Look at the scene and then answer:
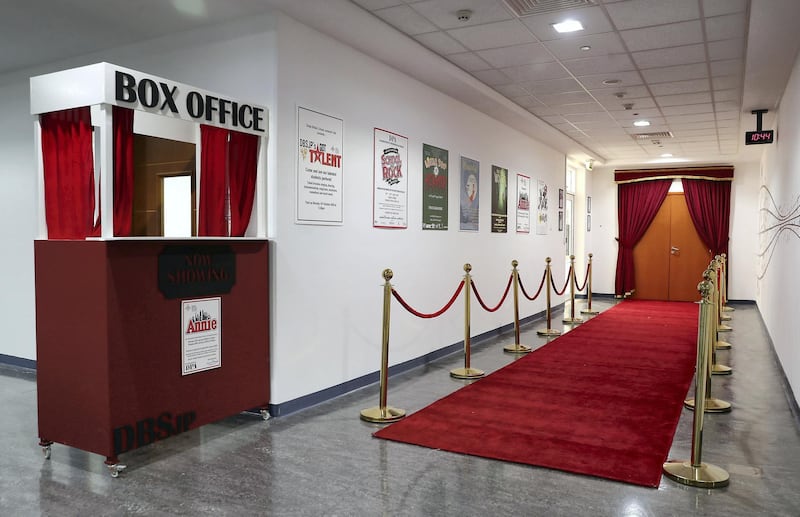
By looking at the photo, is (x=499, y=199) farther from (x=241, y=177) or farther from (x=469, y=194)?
(x=241, y=177)

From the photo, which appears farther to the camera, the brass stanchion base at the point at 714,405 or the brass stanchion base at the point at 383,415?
the brass stanchion base at the point at 714,405

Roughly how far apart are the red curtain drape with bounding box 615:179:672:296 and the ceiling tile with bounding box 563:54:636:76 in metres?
8.43

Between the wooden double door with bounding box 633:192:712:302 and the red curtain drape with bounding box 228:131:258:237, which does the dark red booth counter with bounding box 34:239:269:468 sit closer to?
the red curtain drape with bounding box 228:131:258:237

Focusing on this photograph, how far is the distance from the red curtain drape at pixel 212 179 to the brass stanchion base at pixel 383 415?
1.66 meters

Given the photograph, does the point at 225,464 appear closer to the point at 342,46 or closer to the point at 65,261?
the point at 65,261

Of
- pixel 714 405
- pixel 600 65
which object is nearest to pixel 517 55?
pixel 600 65

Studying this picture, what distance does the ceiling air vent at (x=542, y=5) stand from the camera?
4.59 m

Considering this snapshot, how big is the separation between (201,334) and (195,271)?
407 mm

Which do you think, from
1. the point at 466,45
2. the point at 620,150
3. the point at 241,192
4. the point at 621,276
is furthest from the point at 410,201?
the point at 621,276

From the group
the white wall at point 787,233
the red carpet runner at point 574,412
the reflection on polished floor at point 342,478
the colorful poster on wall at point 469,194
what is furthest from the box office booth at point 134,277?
the white wall at point 787,233

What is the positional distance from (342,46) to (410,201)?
1736mm

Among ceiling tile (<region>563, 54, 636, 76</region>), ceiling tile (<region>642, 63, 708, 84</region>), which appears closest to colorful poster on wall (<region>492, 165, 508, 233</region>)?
ceiling tile (<region>563, 54, 636, 76</region>)

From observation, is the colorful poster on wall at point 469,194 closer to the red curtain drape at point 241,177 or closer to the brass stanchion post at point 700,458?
the red curtain drape at point 241,177

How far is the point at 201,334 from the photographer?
4004 mm
